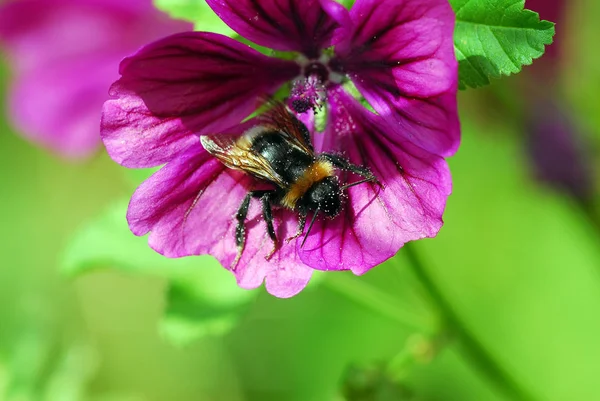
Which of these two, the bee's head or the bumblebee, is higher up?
the bumblebee

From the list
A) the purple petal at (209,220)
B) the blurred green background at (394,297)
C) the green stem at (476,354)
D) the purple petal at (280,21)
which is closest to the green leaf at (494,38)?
the purple petal at (280,21)

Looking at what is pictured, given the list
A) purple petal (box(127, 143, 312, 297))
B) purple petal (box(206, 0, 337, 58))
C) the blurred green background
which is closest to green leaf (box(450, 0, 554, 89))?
purple petal (box(206, 0, 337, 58))

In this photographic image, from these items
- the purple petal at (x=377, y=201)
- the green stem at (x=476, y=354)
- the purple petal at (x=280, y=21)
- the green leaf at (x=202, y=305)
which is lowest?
the green stem at (x=476, y=354)

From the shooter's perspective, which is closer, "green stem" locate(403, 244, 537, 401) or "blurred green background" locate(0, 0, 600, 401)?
"green stem" locate(403, 244, 537, 401)

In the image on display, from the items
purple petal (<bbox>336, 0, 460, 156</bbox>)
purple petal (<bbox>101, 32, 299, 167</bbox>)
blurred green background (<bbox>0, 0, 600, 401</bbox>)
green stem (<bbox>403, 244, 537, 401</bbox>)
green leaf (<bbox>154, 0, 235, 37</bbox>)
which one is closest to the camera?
purple petal (<bbox>336, 0, 460, 156</bbox>)

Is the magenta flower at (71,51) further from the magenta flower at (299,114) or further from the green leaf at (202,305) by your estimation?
the magenta flower at (299,114)

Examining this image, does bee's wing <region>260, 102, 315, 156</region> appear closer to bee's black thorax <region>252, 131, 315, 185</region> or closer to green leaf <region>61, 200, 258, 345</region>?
bee's black thorax <region>252, 131, 315, 185</region>

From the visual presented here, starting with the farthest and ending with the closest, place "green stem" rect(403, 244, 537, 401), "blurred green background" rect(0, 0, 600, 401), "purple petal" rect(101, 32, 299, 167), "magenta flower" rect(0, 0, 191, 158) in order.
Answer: "blurred green background" rect(0, 0, 600, 401) < "magenta flower" rect(0, 0, 191, 158) < "green stem" rect(403, 244, 537, 401) < "purple petal" rect(101, 32, 299, 167)

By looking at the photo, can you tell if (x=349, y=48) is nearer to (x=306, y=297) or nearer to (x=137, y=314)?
(x=306, y=297)

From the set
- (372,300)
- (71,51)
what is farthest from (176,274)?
(71,51)
